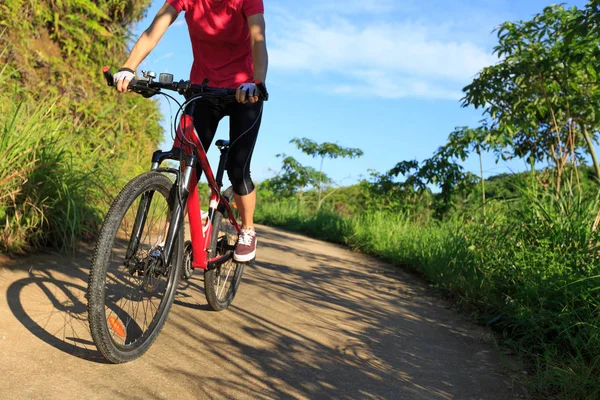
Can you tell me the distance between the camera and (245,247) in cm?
364

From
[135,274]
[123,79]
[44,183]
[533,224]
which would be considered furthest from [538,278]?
[44,183]

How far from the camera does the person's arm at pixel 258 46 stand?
313cm

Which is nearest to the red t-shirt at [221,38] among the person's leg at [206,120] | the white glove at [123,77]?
the person's leg at [206,120]

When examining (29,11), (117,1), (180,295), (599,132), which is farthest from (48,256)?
(599,132)

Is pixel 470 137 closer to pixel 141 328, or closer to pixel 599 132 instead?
pixel 599 132

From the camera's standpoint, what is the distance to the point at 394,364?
3.12 m

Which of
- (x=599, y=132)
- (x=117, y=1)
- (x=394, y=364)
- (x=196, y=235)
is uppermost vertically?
(x=117, y=1)

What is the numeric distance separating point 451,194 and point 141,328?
8.13m

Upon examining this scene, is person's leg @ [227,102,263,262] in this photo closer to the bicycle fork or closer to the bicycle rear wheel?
the bicycle fork

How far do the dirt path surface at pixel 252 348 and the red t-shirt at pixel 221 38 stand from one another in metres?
1.63

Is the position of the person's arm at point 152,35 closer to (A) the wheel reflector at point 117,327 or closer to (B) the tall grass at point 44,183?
(A) the wheel reflector at point 117,327

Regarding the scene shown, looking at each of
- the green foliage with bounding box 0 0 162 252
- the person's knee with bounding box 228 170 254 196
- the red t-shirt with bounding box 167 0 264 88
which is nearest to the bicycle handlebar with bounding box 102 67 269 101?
the red t-shirt with bounding box 167 0 264 88

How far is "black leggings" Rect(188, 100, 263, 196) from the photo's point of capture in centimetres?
335

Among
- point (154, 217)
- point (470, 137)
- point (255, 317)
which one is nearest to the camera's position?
point (154, 217)
